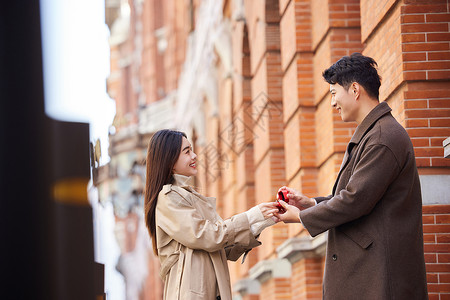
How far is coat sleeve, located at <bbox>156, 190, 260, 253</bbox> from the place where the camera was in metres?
4.09

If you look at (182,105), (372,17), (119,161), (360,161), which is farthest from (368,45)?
(119,161)

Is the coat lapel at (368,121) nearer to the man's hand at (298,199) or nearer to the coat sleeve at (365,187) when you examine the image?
the coat sleeve at (365,187)

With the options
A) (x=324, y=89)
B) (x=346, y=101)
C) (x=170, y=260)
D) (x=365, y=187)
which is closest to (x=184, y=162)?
(x=170, y=260)

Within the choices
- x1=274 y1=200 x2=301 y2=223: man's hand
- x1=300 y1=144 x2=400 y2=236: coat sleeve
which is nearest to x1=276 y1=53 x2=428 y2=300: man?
x1=300 y1=144 x2=400 y2=236: coat sleeve

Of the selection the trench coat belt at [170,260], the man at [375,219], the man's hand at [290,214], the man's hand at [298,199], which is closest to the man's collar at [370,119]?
the man at [375,219]

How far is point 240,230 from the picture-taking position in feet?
13.8

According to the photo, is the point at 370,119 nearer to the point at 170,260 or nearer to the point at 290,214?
the point at 290,214

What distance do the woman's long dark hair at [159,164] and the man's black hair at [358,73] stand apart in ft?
3.42

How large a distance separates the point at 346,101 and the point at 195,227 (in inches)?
40.7

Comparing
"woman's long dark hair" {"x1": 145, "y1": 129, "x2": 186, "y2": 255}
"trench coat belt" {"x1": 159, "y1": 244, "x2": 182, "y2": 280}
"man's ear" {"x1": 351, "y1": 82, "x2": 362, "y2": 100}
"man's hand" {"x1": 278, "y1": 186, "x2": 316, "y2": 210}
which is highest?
"man's ear" {"x1": 351, "y1": 82, "x2": 362, "y2": 100}

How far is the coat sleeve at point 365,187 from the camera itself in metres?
3.42

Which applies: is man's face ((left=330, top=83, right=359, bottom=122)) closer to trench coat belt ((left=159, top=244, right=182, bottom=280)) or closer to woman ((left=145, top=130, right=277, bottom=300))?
woman ((left=145, top=130, right=277, bottom=300))

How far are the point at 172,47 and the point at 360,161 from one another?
3372 cm

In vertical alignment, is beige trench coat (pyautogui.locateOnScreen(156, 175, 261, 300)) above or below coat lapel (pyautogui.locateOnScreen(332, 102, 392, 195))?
below
